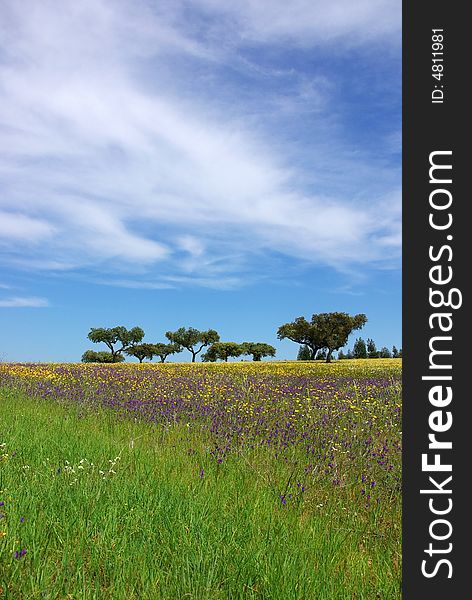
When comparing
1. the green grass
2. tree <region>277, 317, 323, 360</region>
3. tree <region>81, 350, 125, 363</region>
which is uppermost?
tree <region>277, 317, 323, 360</region>

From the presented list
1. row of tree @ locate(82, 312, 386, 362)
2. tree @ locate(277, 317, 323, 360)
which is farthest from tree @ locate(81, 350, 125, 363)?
tree @ locate(277, 317, 323, 360)

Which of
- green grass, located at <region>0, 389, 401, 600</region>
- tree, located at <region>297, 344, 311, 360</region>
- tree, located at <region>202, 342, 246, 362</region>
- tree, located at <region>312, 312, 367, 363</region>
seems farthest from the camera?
tree, located at <region>297, 344, 311, 360</region>

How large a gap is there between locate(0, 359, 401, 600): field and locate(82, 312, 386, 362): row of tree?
61.8m

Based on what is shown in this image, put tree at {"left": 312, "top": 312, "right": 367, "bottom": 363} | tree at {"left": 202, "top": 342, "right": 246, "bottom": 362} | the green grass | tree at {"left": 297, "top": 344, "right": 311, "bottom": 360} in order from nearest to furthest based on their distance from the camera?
1. the green grass
2. tree at {"left": 312, "top": 312, "right": 367, "bottom": 363}
3. tree at {"left": 202, "top": 342, "right": 246, "bottom": 362}
4. tree at {"left": 297, "top": 344, "right": 311, "bottom": 360}

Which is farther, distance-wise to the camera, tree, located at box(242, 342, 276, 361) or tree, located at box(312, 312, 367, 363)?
tree, located at box(242, 342, 276, 361)

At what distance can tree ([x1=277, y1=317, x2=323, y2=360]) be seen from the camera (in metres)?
70.4

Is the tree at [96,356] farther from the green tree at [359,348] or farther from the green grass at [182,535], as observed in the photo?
the green grass at [182,535]


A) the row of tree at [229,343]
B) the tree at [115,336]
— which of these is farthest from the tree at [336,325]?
the tree at [115,336]

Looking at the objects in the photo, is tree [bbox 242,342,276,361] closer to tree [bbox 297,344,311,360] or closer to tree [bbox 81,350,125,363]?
tree [bbox 297,344,311,360]

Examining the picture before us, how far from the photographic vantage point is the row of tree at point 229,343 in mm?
69625

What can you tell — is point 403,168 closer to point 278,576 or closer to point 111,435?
point 278,576

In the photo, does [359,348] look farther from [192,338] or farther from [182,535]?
[182,535]

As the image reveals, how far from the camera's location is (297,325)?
7162 centimetres

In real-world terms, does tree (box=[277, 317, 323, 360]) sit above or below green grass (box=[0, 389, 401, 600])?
above
